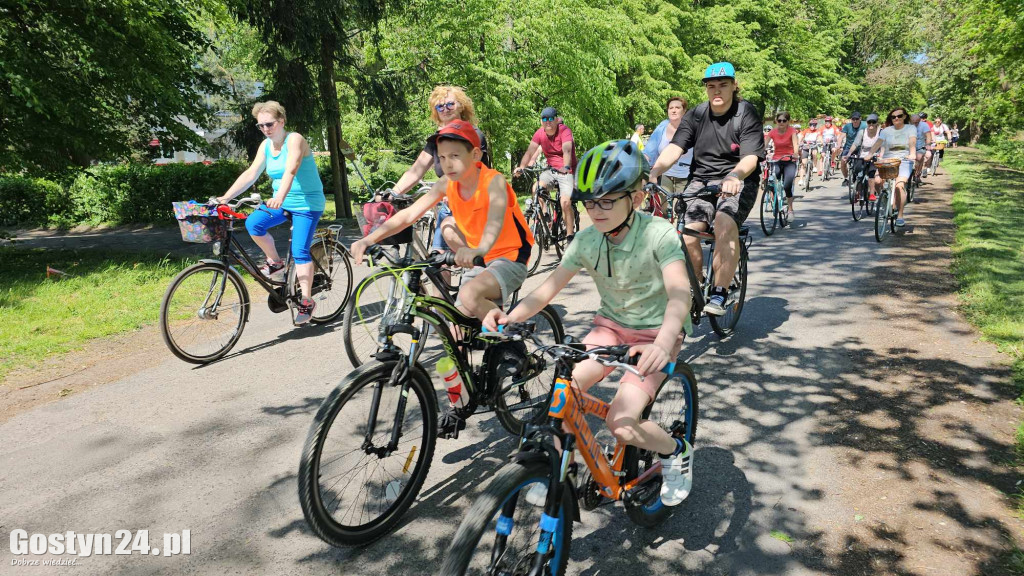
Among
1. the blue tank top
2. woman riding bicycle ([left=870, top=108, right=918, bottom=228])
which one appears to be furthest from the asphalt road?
woman riding bicycle ([left=870, top=108, right=918, bottom=228])

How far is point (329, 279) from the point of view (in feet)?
23.0

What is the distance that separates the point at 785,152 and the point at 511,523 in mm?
11471

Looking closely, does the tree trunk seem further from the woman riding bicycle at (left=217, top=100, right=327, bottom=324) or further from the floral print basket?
the floral print basket

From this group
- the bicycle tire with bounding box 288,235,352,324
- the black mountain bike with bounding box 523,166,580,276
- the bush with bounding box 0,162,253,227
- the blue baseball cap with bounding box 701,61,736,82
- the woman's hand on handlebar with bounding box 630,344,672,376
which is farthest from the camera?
the bush with bounding box 0,162,253,227

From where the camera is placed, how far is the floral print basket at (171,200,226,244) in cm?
571

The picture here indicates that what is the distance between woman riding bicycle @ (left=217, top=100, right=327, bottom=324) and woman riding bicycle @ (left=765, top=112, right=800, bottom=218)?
8.81 m

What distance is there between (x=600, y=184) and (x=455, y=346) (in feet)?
4.76

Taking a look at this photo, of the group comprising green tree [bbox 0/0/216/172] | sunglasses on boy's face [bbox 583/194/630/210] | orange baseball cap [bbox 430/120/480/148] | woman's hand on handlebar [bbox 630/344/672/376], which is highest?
green tree [bbox 0/0/216/172]

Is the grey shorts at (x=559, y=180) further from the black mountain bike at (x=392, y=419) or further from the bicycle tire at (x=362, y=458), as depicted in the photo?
the bicycle tire at (x=362, y=458)

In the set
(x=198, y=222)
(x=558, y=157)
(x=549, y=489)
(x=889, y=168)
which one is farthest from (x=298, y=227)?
(x=889, y=168)

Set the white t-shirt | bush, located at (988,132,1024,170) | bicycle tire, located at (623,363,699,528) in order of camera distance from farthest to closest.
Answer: bush, located at (988,132,1024,170) < the white t-shirt < bicycle tire, located at (623,363,699,528)

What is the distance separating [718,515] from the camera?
3.41 meters

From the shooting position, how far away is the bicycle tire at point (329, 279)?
272 inches

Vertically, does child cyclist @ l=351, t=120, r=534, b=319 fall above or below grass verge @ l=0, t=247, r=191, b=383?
above
